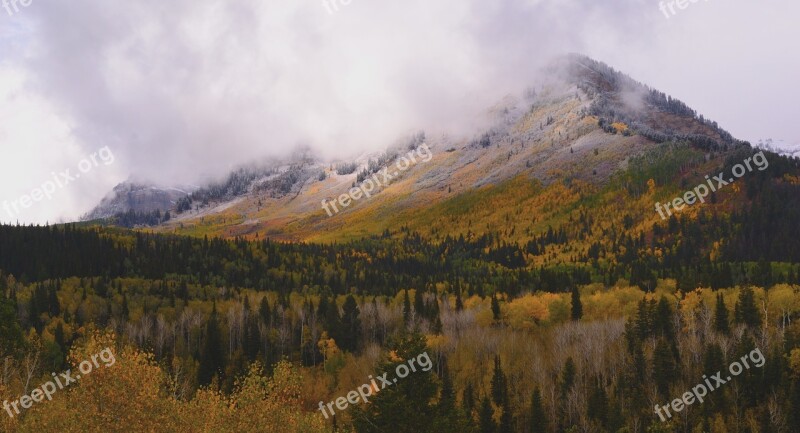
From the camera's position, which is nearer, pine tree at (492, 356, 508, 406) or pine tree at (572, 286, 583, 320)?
pine tree at (492, 356, 508, 406)

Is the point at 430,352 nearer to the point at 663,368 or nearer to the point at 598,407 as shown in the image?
the point at 598,407

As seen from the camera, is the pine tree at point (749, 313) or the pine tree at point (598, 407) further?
the pine tree at point (749, 313)

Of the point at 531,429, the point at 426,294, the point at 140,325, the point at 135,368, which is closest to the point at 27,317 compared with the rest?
the point at 140,325

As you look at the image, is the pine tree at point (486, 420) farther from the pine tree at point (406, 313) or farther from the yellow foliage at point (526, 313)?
the yellow foliage at point (526, 313)

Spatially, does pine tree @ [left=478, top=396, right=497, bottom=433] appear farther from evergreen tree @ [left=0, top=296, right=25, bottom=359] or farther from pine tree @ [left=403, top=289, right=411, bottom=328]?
evergreen tree @ [left=0, top=296, right=25, bottom=359]

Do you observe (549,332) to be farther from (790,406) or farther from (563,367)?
(790,406)

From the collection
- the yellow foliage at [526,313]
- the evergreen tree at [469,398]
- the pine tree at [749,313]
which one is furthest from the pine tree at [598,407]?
the yellow foliage at [526,313]


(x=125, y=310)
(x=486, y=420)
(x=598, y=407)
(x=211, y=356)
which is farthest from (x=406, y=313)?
(x=125, y=310)

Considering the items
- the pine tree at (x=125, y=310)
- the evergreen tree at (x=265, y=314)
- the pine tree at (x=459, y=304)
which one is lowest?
the pine tree at (x=459, y=304)

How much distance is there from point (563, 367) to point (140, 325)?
106m

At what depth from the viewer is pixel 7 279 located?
196m

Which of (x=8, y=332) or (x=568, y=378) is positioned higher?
(x=8, y=332)

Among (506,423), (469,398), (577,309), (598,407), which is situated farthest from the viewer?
(577,309)

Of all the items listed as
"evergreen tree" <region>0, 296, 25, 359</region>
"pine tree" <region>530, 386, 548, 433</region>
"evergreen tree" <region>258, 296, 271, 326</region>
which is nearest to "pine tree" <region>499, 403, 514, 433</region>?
"pine tree" <region>530, 386, 548, 433</region>
